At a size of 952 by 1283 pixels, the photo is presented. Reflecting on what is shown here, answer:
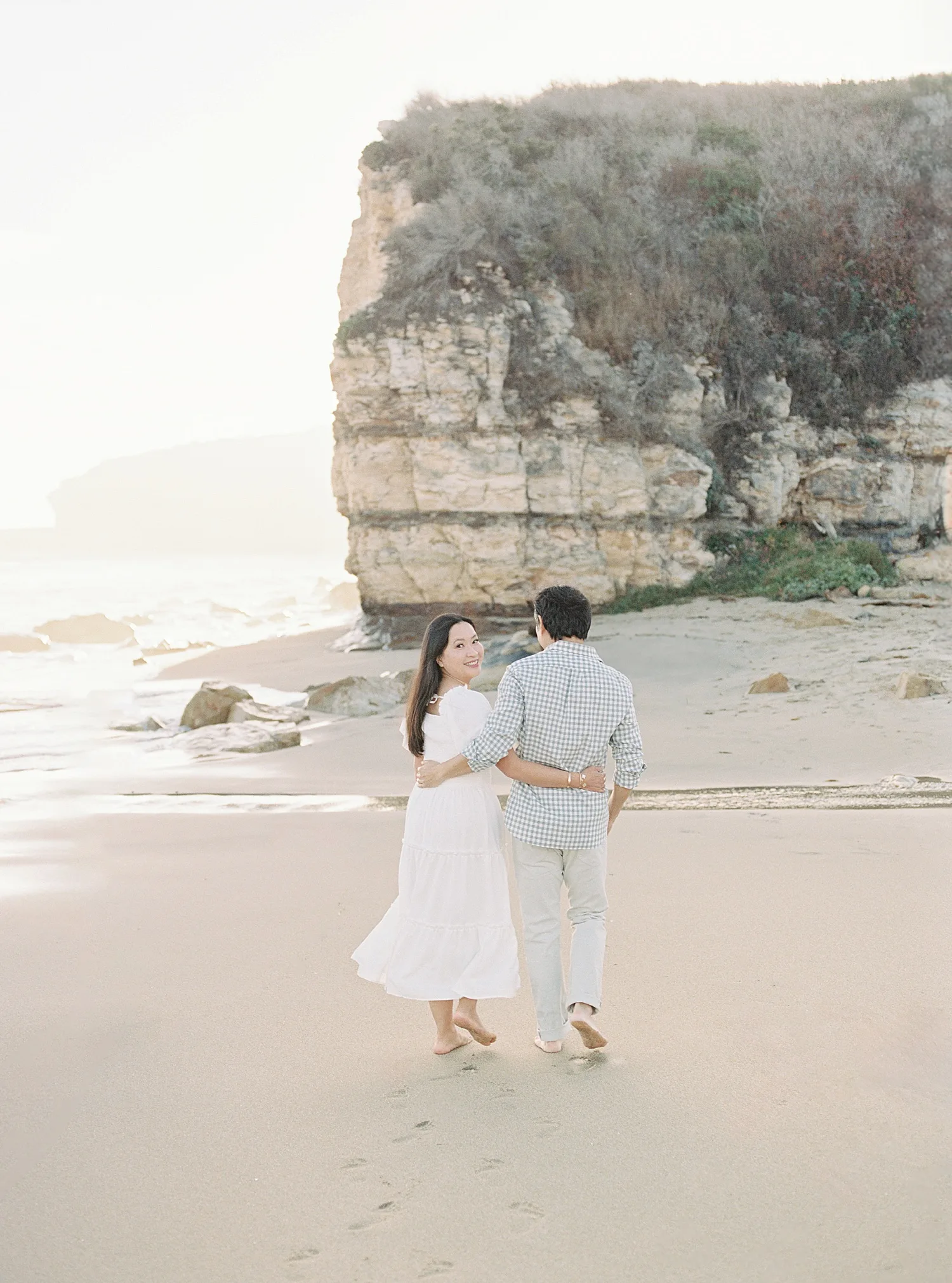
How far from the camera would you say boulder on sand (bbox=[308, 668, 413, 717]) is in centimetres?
1243

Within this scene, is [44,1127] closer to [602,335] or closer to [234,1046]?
[234,1046]

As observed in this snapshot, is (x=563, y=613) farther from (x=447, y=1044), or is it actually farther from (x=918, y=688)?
(x=918, y=688)

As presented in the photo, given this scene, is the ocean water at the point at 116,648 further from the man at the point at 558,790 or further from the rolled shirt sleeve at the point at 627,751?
the rolled shirt sleeve at the point at 627,751

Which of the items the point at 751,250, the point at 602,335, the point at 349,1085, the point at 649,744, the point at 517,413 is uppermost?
the point at 751,250

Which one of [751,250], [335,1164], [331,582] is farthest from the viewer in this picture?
[331,582]

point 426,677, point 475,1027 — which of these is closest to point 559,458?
point 426,677

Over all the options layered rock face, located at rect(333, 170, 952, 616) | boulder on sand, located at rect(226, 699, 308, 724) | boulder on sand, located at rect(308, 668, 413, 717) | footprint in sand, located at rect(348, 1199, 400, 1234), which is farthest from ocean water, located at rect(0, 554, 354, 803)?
footprint in sand, located at rect(348, 1199, 400, 1234)

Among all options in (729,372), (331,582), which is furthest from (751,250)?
(331,582)

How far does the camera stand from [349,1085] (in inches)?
141

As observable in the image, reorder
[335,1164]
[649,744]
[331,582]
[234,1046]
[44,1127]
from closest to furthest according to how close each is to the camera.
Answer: [335,1164]
[44,1127]
[234,1046]
[649,744]
[331,582]

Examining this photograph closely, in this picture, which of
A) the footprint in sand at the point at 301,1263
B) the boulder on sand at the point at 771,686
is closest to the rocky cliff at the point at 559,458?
the boulder on sand at the point at 771,686

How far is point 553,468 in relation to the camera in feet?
54.3

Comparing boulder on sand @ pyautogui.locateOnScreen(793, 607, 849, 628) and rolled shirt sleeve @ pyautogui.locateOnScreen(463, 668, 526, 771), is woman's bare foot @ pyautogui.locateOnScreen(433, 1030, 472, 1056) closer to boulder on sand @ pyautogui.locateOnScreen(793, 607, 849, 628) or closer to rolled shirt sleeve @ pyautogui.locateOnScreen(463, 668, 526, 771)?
rolled shirt sleeve @ pyautogui.locateOnScreen(463, 668, 526, 771)

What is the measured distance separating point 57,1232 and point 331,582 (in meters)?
47.0
